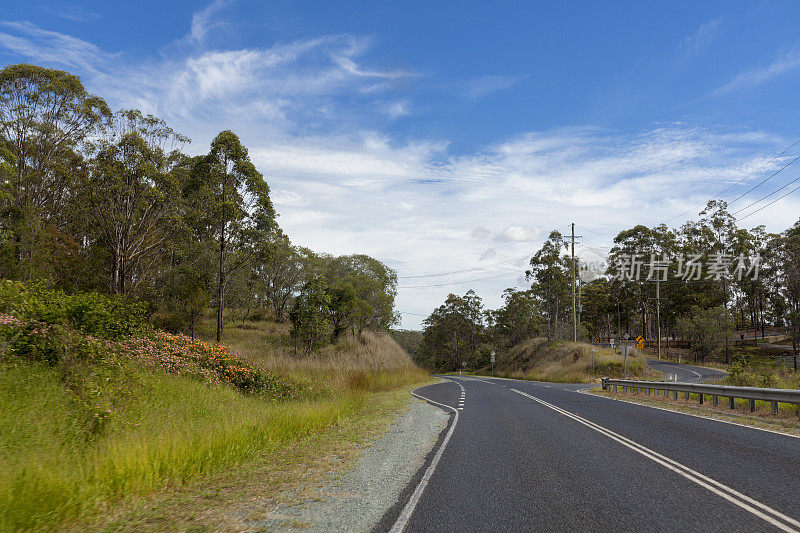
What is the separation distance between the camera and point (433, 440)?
32.8 feet

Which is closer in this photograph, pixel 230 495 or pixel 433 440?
pixel 230 495

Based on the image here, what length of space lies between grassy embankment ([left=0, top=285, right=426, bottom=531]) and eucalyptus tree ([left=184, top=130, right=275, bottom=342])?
14813 mm

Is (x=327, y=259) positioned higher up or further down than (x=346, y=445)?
higher up

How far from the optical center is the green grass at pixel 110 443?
503cm

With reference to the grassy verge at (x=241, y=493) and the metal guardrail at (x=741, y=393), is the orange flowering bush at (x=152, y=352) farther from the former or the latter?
the metal guardrail at (x=741, y=393)

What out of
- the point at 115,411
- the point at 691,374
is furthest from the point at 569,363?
the point at 115,411

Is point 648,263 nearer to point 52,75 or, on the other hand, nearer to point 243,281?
point 243,281

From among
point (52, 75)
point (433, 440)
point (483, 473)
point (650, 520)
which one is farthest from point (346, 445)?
point (52, 75)

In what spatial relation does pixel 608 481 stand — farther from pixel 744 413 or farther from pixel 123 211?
pixel 123 211

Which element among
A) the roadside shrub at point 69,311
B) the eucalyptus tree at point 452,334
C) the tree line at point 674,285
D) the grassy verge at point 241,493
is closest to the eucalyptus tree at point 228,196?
the roadside shrub at point 69,311

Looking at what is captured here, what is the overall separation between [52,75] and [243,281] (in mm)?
23410

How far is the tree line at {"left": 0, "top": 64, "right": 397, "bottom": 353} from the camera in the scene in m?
30.5

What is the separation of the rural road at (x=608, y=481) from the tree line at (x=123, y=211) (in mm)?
24965

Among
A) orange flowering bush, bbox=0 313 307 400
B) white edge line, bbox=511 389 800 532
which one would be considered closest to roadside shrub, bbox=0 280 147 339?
orange flowering bush, bbox=0 313 307 400
